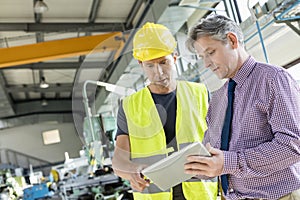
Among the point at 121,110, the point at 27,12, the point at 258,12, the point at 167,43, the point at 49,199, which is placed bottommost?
the point at 49,199

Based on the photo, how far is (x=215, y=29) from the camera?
42.8 inches

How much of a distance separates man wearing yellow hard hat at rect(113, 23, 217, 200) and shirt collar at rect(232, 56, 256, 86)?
0.11 m

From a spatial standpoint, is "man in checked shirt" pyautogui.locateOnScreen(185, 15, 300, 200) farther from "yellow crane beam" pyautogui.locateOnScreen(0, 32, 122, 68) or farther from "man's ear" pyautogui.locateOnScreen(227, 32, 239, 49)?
"yellow crane beam" pyautogui.locateOnScreen(0, 32, 122, 68)

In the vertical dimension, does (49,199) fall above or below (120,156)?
below

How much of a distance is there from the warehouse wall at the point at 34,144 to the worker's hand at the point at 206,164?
1508 centimetres

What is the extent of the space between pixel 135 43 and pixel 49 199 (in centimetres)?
776

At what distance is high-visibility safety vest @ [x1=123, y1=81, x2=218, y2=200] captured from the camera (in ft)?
3.48

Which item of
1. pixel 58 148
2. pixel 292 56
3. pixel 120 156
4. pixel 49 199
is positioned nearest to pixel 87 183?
pixel 49 199

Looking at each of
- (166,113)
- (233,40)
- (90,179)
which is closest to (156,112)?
(166,113)

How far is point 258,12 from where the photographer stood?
2.66 m

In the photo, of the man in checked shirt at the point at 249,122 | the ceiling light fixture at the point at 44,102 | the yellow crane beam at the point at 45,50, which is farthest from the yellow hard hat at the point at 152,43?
the ceiling light fixture at the point at 44,102

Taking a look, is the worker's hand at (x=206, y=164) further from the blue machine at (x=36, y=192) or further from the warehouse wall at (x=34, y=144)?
the warehouse wall at (x=34, y=144)

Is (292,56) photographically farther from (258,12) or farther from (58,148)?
(58,148)

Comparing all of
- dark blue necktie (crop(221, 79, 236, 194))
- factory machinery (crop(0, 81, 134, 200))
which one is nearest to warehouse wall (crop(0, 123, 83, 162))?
factory machinery (crop(0, 81, 134, 200))
